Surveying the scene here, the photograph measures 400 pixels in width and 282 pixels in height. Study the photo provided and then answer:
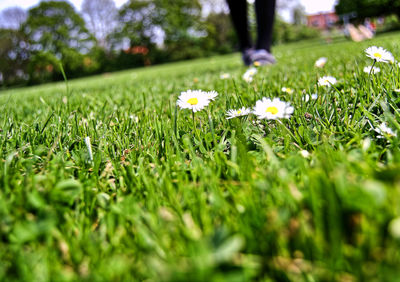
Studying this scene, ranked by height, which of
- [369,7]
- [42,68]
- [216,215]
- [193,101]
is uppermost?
[369,7]

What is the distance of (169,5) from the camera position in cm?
3095

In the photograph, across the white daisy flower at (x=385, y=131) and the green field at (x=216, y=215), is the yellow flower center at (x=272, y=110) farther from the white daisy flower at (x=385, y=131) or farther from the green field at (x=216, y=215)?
the white daisy flower at (x=385, y=131)

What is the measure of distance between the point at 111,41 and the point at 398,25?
2650 cm

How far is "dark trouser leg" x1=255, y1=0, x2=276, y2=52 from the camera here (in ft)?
9.43

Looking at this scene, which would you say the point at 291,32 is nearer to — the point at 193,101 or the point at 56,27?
the point at 56,27

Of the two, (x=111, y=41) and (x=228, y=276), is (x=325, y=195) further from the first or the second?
(x=111, y=41)

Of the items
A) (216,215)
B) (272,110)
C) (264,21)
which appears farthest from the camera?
(264,21)

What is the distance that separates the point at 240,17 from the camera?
3.27 meters

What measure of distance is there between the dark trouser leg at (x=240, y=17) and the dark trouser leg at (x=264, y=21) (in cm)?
28

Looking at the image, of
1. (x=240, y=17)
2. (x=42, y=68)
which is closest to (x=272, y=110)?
(x=240, y=17)

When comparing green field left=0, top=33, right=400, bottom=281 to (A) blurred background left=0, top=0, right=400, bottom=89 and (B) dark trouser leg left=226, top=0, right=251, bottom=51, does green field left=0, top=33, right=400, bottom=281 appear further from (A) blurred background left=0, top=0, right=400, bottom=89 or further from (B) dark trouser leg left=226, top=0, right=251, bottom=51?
(A) blurred background left=0, top=0, right=400, bottom=89

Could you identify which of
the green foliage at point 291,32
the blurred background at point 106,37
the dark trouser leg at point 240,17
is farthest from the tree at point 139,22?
the dark trouser leg at point 240,17

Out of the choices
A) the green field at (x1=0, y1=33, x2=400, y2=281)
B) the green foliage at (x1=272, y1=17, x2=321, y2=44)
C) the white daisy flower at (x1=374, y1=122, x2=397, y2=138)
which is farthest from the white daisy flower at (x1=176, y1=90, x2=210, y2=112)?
the green foliage at (x1=272, y1=17, x2=321, y2=44)

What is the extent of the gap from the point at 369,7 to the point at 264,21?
75.4 ft
